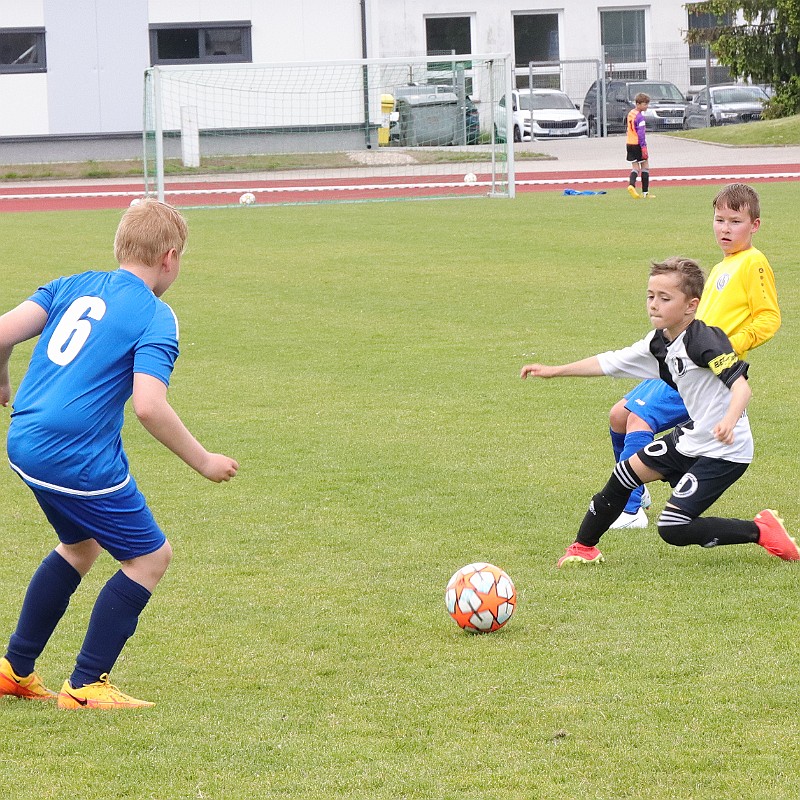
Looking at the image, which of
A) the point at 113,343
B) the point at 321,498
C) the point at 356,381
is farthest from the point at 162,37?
the point at 113,343

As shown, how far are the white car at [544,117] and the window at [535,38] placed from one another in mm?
10605

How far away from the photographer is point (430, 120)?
85.2ft

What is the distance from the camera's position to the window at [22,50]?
110ft

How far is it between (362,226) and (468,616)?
15344mm

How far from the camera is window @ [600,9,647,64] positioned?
4912 cm

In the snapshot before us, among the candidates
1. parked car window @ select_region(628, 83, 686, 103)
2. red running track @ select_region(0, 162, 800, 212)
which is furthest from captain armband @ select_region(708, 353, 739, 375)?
parked car window @ select_region(628, 83, 686, 103)

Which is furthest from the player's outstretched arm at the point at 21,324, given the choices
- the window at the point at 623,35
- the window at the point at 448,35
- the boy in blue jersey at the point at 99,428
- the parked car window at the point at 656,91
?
the window at the point at 623,35

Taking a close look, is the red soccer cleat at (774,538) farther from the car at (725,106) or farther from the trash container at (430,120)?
the car at (725,106)

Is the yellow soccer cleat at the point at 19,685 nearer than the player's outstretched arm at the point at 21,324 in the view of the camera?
No

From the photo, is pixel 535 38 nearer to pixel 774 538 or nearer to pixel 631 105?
pixel 631 105

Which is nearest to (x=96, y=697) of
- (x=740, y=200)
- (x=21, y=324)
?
(x=21, y=324)

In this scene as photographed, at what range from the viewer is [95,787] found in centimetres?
338

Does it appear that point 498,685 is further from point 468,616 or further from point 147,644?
point 147,644

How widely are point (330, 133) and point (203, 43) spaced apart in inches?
251
